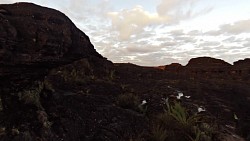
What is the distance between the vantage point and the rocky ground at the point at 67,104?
6.89m

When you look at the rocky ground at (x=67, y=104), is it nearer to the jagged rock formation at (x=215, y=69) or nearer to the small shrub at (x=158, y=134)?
the small shrub at (x=158, y=134)

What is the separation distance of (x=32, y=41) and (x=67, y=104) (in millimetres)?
2042

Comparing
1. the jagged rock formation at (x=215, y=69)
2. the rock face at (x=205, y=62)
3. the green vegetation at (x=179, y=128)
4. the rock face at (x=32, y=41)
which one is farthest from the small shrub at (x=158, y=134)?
the rock face at (x=205, y=62)

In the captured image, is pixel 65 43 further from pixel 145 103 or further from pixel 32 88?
pixel 145 103

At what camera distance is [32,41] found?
7.14m

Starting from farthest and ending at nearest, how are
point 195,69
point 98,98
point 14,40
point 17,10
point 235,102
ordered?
point 195,69, point 235,102, point 98,98, point 17,10, point 14,40

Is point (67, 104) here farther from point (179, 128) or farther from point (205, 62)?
point (205, 62)

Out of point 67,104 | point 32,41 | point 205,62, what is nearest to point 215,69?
point 205,62

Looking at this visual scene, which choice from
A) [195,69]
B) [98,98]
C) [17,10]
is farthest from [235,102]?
[195,69]

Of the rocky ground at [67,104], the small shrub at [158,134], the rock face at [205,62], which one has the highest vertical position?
the rock face at [205,62]

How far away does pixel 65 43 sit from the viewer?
310 inches

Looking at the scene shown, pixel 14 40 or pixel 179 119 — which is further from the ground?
pixel 14 40

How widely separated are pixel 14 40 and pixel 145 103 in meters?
4.65

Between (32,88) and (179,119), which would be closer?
(32,88)
